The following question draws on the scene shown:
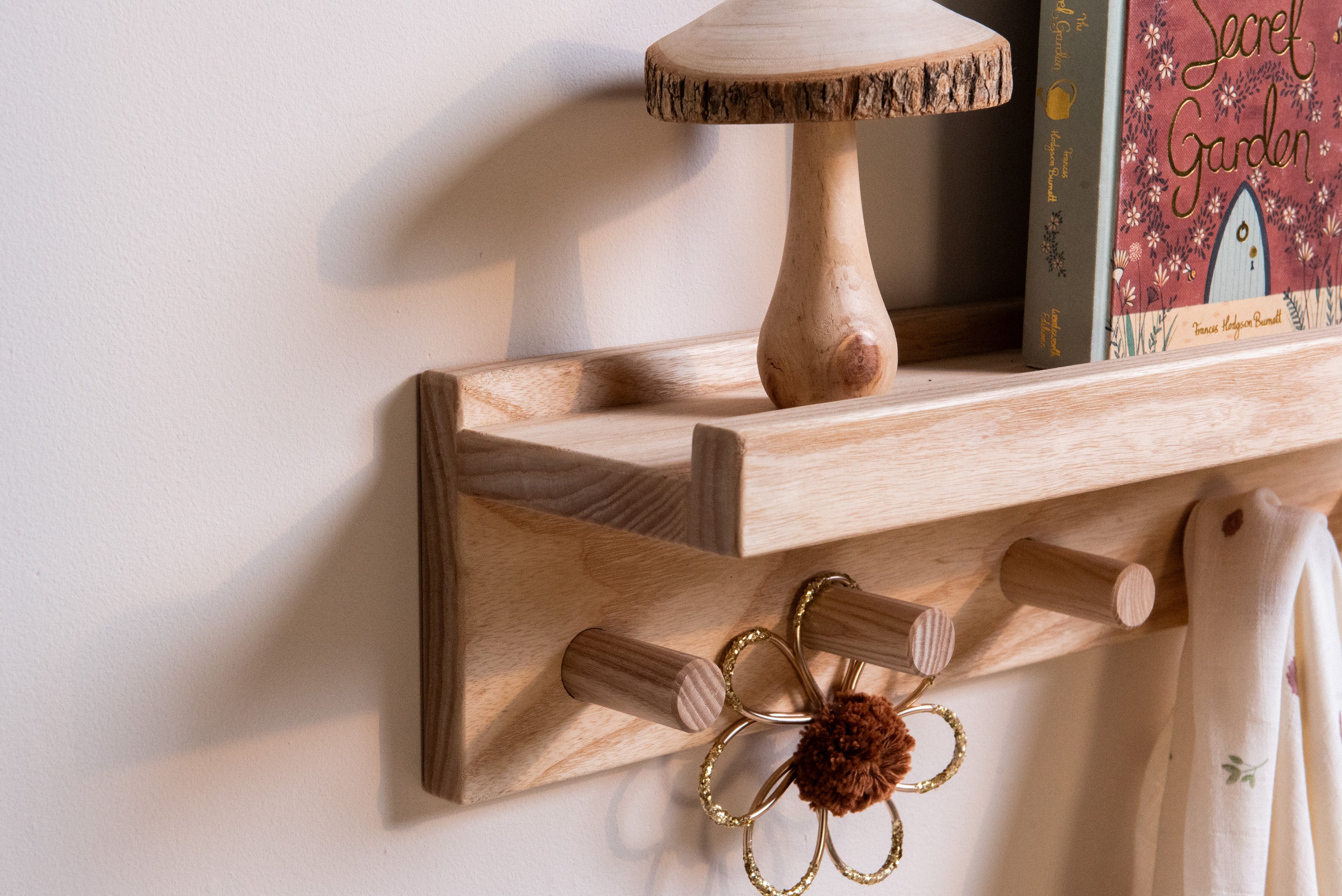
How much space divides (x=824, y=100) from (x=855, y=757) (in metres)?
0.23

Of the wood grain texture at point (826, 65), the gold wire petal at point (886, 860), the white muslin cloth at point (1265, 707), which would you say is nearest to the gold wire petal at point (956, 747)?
the gold wire petal at point (886, 860)

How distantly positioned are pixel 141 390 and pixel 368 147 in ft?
0.32

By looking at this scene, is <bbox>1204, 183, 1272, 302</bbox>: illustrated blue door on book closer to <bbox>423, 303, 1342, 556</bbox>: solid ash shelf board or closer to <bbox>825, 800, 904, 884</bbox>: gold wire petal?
<bbox>423, 303, 1342, 556</bbox>: solid ash shelf board

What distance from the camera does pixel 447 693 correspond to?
1.40ft

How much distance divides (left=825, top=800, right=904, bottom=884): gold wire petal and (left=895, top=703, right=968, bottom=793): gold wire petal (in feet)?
0.04

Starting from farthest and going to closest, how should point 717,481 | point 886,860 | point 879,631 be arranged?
1. point 886,860
2. point 879,631
3. point 717,481

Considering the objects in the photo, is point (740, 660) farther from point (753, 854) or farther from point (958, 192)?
point (958, 192)

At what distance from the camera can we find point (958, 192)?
54 cm

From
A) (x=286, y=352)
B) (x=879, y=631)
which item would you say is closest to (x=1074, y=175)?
(x=879, y=631)

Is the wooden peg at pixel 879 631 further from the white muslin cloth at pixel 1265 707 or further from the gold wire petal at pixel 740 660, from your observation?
the white muslin cloth at pixel 1265 707

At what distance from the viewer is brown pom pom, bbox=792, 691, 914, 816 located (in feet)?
1.55

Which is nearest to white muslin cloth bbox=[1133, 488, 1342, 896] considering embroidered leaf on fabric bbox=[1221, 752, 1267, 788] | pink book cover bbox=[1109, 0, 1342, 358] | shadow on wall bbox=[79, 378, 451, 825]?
embroidered leaf on fabric bbox=[1221, 752, 1267, 788]

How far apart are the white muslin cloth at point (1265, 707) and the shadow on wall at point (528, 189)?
0.30 m

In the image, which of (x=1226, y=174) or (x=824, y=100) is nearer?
(x=824, y=100)
